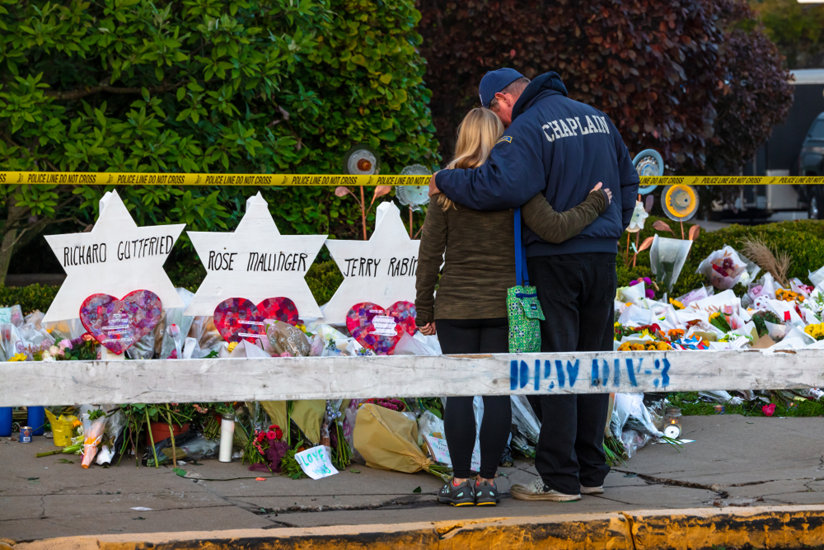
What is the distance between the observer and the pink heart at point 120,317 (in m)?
5.33

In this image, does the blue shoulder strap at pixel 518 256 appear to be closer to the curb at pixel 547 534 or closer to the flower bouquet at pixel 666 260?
the curb at pixel 547 534

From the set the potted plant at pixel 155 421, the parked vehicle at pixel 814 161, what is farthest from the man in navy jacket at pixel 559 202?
the parked vehicle at pixel 814 161

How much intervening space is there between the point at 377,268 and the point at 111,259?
136 cm

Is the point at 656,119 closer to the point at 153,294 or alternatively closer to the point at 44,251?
the point at 44,251

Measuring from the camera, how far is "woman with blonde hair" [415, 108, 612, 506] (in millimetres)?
4344

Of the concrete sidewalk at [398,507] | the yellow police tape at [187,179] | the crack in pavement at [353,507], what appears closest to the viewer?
the concrete sidewalk at [398,507]

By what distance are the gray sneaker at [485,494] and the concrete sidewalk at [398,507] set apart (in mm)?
43

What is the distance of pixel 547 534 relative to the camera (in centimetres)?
399

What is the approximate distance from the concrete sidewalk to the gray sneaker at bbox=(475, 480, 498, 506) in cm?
4

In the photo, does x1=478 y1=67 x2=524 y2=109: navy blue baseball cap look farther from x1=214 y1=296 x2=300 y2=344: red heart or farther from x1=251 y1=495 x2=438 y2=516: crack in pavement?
x1=214 y1=296 x2=300 y2=344: red heart

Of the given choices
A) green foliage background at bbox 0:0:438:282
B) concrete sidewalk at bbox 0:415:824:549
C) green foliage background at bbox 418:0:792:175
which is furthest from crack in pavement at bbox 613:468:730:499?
green foliage background at bbox 418:0:792:175

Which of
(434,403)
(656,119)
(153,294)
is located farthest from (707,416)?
(656,119)

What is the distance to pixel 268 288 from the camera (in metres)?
5.85

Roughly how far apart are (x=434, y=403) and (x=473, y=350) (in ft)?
3.40
